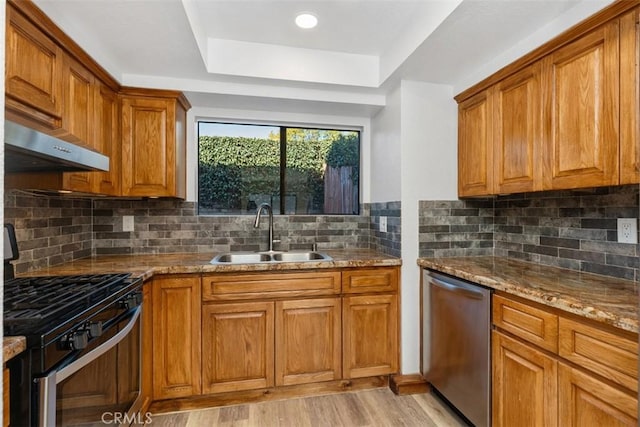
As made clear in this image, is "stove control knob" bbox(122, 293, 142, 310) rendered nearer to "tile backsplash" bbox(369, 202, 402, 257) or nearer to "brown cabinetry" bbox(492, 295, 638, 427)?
"tile backsplash" bbox(369, 202, 402, 257)

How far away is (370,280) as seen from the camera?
2359 mm

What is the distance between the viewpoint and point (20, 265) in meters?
1.83

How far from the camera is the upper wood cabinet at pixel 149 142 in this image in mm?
2320

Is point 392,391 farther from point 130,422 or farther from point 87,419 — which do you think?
point 87,419

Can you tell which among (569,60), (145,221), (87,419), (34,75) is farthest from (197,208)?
(569,60)

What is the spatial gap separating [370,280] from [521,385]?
1.05 m

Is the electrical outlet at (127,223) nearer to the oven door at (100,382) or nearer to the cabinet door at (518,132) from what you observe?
the oven door at (100,382)

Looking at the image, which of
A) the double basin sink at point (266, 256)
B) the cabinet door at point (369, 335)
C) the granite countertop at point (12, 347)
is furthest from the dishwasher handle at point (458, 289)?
the granite countertop at point (12, 347)

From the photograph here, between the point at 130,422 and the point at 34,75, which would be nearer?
the point at 34,75

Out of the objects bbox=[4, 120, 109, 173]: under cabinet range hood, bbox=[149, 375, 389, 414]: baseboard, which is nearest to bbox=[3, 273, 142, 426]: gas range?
bbox=[149, 375, 389, 414]: baseboard

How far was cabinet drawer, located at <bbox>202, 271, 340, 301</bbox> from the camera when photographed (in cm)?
214

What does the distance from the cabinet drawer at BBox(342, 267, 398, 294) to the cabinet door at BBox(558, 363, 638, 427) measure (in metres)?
1.14

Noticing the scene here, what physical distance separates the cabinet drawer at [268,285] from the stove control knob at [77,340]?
0.93m

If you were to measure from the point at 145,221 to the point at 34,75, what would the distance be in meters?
1.38
